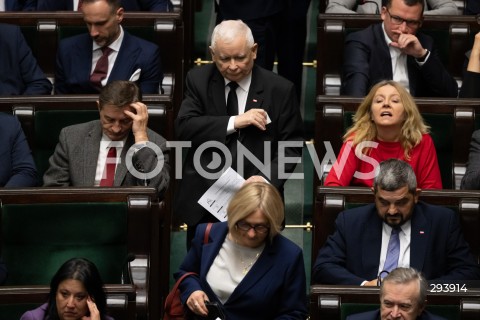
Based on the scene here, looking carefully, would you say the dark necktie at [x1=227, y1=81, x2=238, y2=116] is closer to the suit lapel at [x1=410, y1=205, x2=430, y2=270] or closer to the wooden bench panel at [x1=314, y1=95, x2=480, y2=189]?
the wooden bench panel at [x1=314, y1=95, x2=480, y2=189]

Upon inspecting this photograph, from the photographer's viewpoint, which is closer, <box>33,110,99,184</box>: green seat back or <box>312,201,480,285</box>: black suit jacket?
<box>312,201,480,285</box>: black suit jacket

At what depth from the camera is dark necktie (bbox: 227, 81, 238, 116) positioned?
3322mm

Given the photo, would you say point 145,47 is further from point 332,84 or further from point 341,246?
point 341,246

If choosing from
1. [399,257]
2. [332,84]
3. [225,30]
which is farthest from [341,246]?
[332,84]

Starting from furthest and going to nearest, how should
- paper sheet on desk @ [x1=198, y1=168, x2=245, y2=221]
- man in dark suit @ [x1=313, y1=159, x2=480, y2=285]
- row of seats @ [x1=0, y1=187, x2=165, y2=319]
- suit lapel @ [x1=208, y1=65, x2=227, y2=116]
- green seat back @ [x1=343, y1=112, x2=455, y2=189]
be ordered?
green seat back @ [x1=343, y1=112, x2=455, y2=189], suit lapel @ [x1=208, y1=65, x2=227, y2=116], paper sheet on desk @ [x1=198, y1=168, x2=245, y2=221], row of seats @ [x1=0, y1=187, x2=165, y2=319], man in dark suit @ [x1=313, y1=159, x2=480, y2=285]

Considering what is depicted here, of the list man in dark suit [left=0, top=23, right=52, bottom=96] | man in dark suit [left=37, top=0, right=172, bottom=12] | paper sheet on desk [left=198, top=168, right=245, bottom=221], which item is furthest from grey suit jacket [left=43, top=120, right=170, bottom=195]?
man in dark suit [left=37, top=0, right=172, bottom=12]

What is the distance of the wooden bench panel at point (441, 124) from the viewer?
3.41 meters

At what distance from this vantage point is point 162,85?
150 inches

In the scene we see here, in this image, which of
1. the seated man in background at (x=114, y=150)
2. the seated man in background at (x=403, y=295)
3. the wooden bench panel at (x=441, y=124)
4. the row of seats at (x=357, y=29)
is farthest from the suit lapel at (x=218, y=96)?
the seated man in background at (x=403, y=295)

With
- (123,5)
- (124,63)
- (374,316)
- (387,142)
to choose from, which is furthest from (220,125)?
(123,5)

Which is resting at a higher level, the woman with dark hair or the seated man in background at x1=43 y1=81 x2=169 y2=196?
the seated man in background at x1=43 y1=81 x2=169 y2=196

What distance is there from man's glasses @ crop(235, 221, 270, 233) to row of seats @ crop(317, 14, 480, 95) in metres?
1.05

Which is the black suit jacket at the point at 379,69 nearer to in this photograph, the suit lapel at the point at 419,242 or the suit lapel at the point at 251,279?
the suit lapel at the point at 419,242

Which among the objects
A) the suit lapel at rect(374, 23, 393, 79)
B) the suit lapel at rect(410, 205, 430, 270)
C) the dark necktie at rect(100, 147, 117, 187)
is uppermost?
the suit lapel at rect(374, 23, 393, 79)
